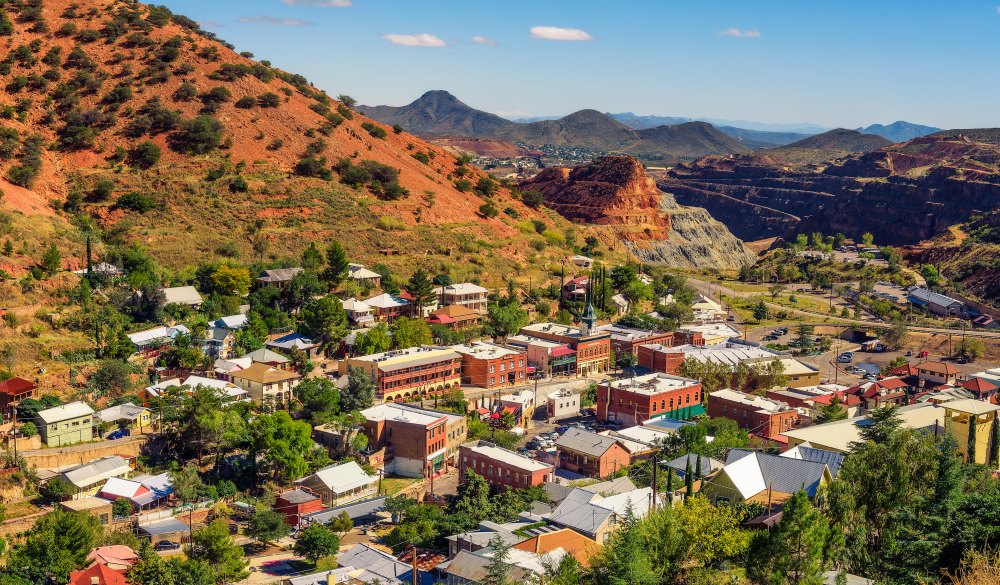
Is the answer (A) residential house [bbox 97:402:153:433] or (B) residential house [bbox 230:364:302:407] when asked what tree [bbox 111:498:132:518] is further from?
(B) residential house [bbox 230:364:302:407]

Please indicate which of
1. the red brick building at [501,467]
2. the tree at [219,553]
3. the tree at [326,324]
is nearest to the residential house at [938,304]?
the tree at [326,324]

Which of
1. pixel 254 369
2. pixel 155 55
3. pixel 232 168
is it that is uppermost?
pixel 155 55

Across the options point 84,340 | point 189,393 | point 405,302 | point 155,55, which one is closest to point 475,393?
point 405,302

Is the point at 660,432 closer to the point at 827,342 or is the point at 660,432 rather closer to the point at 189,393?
the point at 189,393

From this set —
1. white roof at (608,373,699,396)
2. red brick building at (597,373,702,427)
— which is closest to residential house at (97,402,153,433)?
red brick building at (597,373,702,427)

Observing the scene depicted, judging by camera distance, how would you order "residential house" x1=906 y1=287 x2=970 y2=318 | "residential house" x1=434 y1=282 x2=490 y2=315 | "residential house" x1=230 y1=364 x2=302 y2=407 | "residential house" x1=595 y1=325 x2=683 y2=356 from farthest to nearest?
"residential house" x1=906 y1=287 x2=970 y2=318
"residential house" x1=434 y1=282 x2=490 y2=315
"residential house" x1=595 y1=325 x2=683 y2=356
"residential house" x1=230 y1=364 x2=302 y2=407

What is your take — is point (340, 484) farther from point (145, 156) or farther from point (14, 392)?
point (145, 156)

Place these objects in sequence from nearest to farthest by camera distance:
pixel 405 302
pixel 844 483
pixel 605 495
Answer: pixel 844 483
pixel 605 495
pixel 405 302
